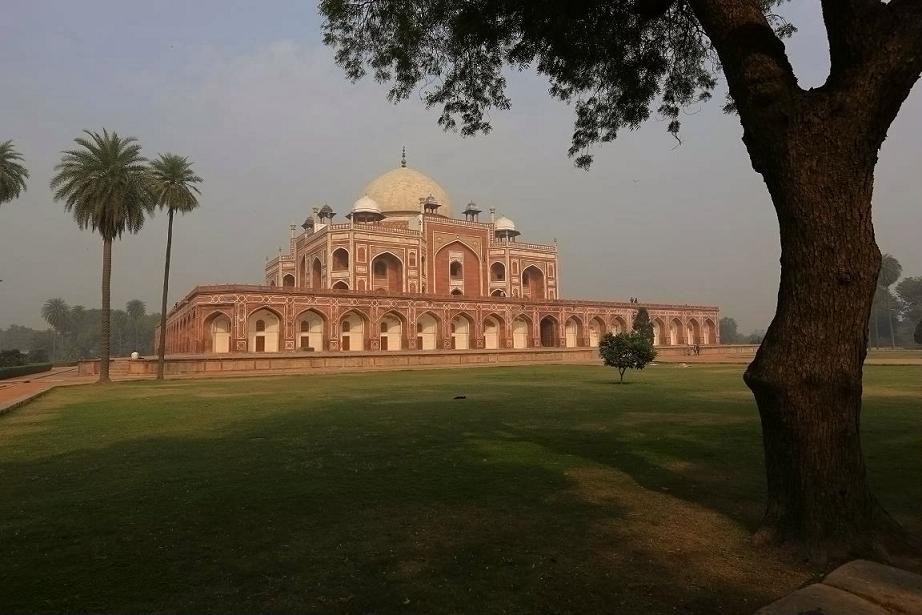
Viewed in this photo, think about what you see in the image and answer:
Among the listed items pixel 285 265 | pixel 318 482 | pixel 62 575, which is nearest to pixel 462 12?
pixel 318 482

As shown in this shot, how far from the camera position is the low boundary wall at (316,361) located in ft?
89.1

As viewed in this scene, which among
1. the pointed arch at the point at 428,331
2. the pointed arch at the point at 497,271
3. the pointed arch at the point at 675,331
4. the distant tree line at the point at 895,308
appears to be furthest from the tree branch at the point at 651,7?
the distant tree line at the point at 895,308

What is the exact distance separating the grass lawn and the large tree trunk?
477 millimetres

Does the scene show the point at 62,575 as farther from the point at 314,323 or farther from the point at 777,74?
the point at 314,323

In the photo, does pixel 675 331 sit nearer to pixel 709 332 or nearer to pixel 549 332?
pixel 709 332

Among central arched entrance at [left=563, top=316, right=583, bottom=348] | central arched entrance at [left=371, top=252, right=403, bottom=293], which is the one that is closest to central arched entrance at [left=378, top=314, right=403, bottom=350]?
central arched entrance at [left=371, top=252, right=403, bottom=293]

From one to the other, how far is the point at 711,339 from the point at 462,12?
59487mm

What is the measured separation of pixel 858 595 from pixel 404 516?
8.72 feet

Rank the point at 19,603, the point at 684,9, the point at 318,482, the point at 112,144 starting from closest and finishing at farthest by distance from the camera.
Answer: the point at 19,603 → the point at 318,482 → the point at 684,9 → the point at 112,144

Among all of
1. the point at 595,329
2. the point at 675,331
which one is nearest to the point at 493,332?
the point at 595,329

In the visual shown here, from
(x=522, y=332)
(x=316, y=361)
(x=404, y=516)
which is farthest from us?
(x=522, y=332)

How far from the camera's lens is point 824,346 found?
3486 mm

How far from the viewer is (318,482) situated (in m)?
5.07

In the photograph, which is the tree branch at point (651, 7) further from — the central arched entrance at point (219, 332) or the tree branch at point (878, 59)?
the central arched entrance at point (219, 332)
